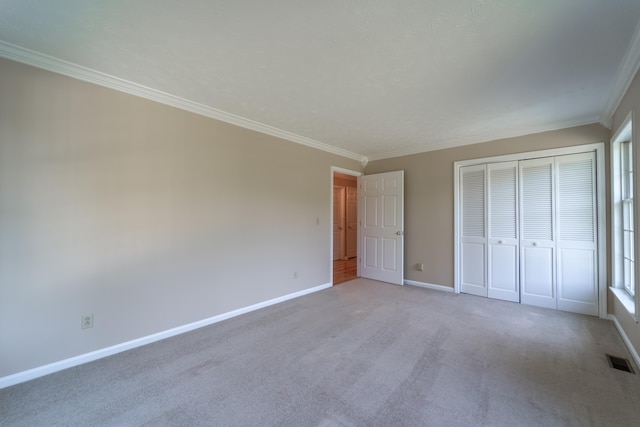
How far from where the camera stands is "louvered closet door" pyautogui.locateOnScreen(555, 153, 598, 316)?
3201mm

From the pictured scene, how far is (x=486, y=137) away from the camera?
12.8 ft

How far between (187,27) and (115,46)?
0.66 m

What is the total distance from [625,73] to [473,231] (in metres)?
2.42

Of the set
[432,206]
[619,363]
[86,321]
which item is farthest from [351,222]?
[86,321]

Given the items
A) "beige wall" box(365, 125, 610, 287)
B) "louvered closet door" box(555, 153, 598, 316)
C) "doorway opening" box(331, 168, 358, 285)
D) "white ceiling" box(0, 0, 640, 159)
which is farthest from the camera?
"doorway opening" box(331, 168, 358, 285)

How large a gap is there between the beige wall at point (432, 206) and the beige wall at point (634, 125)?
1.17 m

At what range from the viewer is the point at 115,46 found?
190cm

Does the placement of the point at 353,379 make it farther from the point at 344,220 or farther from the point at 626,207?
the point at 344,220

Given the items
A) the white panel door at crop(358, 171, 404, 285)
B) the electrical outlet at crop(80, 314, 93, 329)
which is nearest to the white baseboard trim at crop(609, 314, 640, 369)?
the white panel door at crop(358, 171, 404, 285)

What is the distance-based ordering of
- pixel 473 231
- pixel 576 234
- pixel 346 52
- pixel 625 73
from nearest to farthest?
pixel 346 52 → pixel 625 73 → pixel 576 234 → pixel 473 231

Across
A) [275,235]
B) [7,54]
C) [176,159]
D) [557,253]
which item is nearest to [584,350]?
[557,253]

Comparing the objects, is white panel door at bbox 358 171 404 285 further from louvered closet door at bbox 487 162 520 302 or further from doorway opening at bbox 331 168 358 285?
doorway opening at bbox 331 168 358 285

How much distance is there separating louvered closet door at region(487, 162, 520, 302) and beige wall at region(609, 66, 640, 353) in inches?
40.4

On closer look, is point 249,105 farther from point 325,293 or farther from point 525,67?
point 325,293
